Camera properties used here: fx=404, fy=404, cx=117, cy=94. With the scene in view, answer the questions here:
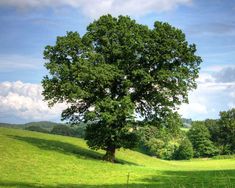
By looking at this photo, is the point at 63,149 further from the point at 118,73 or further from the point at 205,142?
the point at 205,142

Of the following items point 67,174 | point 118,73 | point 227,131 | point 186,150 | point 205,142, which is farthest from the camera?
point 227,131

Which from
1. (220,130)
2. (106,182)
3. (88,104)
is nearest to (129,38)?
(88,104)

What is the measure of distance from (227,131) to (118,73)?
107 m

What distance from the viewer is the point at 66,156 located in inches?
1809

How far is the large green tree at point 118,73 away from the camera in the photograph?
44.9m

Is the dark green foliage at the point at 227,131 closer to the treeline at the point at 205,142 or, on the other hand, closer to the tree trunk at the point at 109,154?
the treeline at the point at 205,142

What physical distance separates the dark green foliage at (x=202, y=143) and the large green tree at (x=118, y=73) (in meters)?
88.4

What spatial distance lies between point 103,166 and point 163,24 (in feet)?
58.7

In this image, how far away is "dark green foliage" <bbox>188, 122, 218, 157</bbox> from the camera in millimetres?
132375

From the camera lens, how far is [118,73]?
45531mm

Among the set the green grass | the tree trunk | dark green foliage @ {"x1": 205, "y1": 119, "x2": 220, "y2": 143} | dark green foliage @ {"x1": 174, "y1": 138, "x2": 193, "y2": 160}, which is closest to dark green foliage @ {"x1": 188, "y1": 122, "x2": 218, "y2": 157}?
dark green foliage @ {"x1": 174, "y1": 138, "x2": 193, "y2": 160}

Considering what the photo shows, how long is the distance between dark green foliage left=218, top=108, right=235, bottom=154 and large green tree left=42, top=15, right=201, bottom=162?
95964mm

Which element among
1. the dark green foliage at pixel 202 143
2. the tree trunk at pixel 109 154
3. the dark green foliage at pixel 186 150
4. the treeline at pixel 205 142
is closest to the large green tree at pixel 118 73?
the tree trunk at pixel 109 154

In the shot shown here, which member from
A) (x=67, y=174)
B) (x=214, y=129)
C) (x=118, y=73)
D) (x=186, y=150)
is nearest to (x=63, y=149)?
(x=118, y=73)
